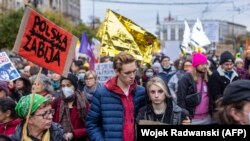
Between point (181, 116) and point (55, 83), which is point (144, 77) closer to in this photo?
point (55, 83)

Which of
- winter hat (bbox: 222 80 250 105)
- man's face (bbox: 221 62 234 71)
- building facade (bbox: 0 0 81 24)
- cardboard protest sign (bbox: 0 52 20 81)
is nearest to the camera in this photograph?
winter hat (bbox: 222 80 250 105)

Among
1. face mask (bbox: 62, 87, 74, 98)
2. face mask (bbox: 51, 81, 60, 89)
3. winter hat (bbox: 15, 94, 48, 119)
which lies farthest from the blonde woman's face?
face mask (bbox: 51, 81, 60, 89)

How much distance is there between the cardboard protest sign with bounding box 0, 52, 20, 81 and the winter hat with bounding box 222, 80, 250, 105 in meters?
6.59

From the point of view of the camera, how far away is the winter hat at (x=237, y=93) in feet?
8.90

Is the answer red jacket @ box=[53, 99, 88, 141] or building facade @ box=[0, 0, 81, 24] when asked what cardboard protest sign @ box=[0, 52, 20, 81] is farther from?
building facade @ box=[0, 0, 81, 24]

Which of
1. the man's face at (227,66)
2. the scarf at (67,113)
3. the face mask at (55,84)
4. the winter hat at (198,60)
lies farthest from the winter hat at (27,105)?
the face mask at (55,84)

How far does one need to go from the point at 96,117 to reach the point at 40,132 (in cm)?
88

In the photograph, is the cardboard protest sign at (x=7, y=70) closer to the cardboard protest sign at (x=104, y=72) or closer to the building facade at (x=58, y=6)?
the cardboard protest sign at (x=104, y=72)

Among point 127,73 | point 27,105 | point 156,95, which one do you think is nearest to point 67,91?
point 127,73

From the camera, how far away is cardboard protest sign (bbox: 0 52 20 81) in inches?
353

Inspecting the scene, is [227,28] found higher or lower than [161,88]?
higher

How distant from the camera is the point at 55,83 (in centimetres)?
962

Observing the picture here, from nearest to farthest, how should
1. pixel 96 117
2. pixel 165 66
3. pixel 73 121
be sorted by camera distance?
1. pixel 96 117
2. pixel 73 121
3. pixel 165 66

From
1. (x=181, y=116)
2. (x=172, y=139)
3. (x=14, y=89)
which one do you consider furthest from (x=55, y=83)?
(x=172, y=139)
